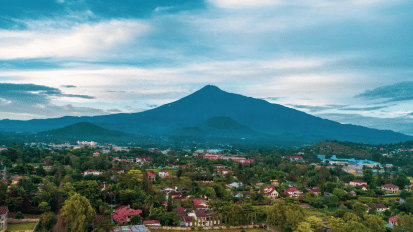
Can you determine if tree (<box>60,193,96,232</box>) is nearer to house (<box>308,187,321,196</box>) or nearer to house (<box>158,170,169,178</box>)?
house (<box>158,170,169,178</box>)

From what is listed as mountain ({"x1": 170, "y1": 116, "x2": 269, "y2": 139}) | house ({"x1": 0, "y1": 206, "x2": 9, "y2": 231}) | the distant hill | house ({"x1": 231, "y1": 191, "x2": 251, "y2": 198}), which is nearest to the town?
house ({"x1": 0, "y1": 206, "x2": 9, "y2": 231})

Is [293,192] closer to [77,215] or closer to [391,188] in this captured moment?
[391,188]

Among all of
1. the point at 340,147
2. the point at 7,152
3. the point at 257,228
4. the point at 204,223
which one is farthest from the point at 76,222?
the point at 340,147

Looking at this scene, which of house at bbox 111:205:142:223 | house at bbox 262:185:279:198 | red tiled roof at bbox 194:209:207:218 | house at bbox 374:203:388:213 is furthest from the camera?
house at bbox 262:185:279:198

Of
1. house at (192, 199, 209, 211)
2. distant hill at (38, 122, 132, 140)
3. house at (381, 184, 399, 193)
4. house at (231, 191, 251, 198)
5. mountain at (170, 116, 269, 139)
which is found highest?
mountain at (170, 116, 269, 139)

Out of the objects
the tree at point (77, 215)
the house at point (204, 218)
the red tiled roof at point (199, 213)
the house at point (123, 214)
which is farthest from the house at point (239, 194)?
the tree at point (77, 215)

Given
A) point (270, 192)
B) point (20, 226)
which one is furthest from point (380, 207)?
point (20, 226)

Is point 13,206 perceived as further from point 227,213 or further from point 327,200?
point 327,200
